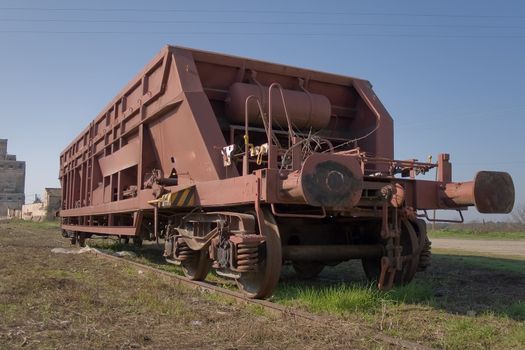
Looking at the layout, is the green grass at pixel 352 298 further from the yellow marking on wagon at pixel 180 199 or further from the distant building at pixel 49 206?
the distant building at pixel 49 206

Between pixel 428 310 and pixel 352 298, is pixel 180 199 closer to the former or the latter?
pixel 352 298

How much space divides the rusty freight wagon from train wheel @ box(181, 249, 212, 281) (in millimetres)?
17

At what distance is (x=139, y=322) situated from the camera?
4.66 metres

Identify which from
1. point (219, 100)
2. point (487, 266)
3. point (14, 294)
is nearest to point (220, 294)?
point (14, 294)

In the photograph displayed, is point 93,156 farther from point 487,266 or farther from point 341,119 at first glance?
point 487,266

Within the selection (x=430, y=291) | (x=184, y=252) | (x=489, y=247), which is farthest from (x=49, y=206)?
(x=430, y=291)

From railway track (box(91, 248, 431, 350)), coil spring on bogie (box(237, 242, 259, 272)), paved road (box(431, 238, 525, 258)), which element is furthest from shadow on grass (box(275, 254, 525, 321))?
paved road (box(431, 238, 525, 258))

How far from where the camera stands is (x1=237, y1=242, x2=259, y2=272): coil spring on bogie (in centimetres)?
548

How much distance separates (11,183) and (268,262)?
86827mm

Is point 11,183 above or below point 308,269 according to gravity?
above

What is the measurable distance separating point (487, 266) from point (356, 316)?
6820mm

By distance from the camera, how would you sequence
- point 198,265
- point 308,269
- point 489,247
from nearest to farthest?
point 198,265 → point 308,269 → point 489,247

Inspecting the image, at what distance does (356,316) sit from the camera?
4.91 metres

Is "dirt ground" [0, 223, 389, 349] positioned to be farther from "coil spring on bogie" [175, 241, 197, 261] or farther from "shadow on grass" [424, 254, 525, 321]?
"shadow on grass" [424, 254, 525, 321]
